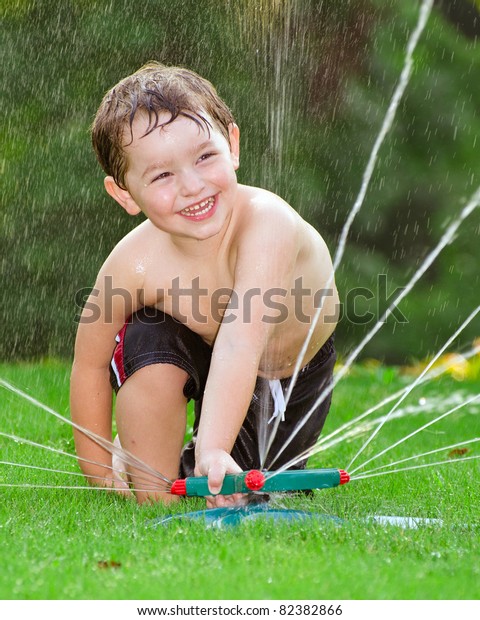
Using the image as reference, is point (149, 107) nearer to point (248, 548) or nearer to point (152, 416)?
point (152, 416)

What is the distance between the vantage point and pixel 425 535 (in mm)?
2070

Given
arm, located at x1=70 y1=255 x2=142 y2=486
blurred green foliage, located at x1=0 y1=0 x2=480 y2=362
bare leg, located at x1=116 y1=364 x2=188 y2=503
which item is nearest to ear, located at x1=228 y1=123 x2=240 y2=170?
arm, located at x1=70 y1=255 x2=142 y2=486

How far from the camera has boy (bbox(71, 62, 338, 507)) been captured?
7.61 feet

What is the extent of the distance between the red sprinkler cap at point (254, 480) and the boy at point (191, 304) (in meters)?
0.08

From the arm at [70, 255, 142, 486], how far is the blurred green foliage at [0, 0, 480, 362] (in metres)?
3.35

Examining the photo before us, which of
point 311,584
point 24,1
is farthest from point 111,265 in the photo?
point 24,1

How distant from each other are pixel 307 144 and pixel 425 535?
4.57 meters

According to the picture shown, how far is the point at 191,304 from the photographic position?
266cm

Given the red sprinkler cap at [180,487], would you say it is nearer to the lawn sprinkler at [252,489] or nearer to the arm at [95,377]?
the lawn sprinkler at [252,489]

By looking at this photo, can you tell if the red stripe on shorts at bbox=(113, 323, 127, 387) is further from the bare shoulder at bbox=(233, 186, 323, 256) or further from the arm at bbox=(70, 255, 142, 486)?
the bare shoulder at bbox=(233, 186, 323, 256)

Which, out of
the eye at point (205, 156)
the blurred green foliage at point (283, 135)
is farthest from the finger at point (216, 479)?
the blurred green foliage at point (283, 135)

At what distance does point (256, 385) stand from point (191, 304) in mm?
302

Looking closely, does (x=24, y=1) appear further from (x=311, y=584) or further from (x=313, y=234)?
(x=311, y=584)

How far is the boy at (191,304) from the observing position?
2320 millimetres
